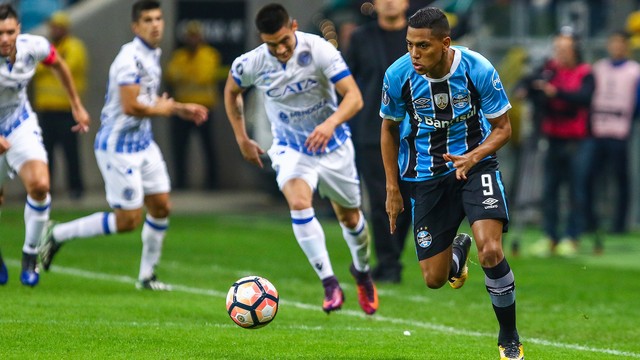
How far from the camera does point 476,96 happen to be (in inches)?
335

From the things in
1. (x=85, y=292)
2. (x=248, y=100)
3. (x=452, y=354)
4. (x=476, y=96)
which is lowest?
(x=248, y=100)

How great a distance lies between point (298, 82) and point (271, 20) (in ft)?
1.98

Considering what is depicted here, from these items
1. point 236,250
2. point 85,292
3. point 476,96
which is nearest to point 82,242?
point 236,250

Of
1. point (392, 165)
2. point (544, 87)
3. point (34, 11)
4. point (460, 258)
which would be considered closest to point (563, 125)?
point (544, 87)

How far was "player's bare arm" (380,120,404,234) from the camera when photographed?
8805 millimetres

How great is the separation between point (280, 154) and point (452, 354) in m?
2.52

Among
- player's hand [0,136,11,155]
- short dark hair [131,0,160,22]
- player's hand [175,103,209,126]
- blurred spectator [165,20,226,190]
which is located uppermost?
short dark hair [131,0,160,22]

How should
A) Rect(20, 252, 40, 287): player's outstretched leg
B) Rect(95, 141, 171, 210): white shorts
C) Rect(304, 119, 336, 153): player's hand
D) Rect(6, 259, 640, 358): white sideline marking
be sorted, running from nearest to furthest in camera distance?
Rect(6, 259, 640, 358): white sideline marking
Rect(304, 119, 336, 153): player's hand
Rect(20, 252, 40, 287): player's outstretched leg
Rect(95, 141, 171, 210): white shorts

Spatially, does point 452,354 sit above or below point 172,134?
above

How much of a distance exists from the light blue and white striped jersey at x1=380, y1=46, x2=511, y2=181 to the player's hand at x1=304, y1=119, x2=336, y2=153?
1.33 metres

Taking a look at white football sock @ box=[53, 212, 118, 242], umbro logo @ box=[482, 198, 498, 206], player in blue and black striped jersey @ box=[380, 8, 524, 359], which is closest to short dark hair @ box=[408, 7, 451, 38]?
player in blue and black striped jersey @ box=[380, 8, 524, 359]

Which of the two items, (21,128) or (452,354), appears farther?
(21,128)

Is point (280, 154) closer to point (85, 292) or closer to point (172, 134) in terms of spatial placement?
point (85, 292)

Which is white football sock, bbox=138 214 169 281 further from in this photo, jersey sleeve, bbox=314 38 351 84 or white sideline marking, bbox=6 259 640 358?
jersey sleeve, bbox=314 38 351 84
